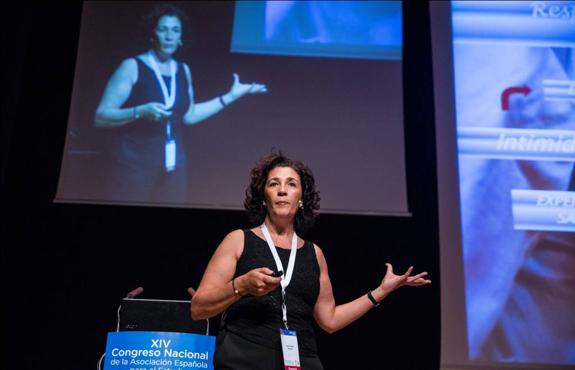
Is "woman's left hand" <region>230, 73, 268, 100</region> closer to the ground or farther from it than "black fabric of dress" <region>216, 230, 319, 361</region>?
farther from it

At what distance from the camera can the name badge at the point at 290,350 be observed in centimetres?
188

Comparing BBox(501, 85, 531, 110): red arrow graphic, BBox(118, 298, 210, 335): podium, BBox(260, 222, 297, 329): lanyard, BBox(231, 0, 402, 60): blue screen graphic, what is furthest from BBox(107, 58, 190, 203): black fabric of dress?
BBox(501, 85, 531, 110): red arrow graphic

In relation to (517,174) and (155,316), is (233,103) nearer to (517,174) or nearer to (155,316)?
(155,316)

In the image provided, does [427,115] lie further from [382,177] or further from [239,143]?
[239,143]

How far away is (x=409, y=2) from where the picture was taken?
15.6 ft

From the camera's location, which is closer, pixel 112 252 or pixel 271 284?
pixel 271 284

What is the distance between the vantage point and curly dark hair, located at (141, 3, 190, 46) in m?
4.38

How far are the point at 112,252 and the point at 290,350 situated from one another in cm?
271

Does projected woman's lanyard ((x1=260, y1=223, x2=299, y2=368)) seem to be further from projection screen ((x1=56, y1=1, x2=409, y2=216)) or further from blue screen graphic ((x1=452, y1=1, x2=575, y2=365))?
blue screen graphic ((x1=452, y1=1, x2=575, y2=365))

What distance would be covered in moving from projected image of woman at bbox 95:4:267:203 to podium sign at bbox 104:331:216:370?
4.45 feet

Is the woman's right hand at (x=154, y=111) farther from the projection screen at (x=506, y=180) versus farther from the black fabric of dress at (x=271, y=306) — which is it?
the black fabric of dress at (x=271, y=306)

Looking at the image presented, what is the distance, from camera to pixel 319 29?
4414 mm

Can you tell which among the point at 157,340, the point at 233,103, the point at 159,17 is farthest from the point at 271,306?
the point at 159,17

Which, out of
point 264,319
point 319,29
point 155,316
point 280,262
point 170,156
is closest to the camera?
point 264,319
